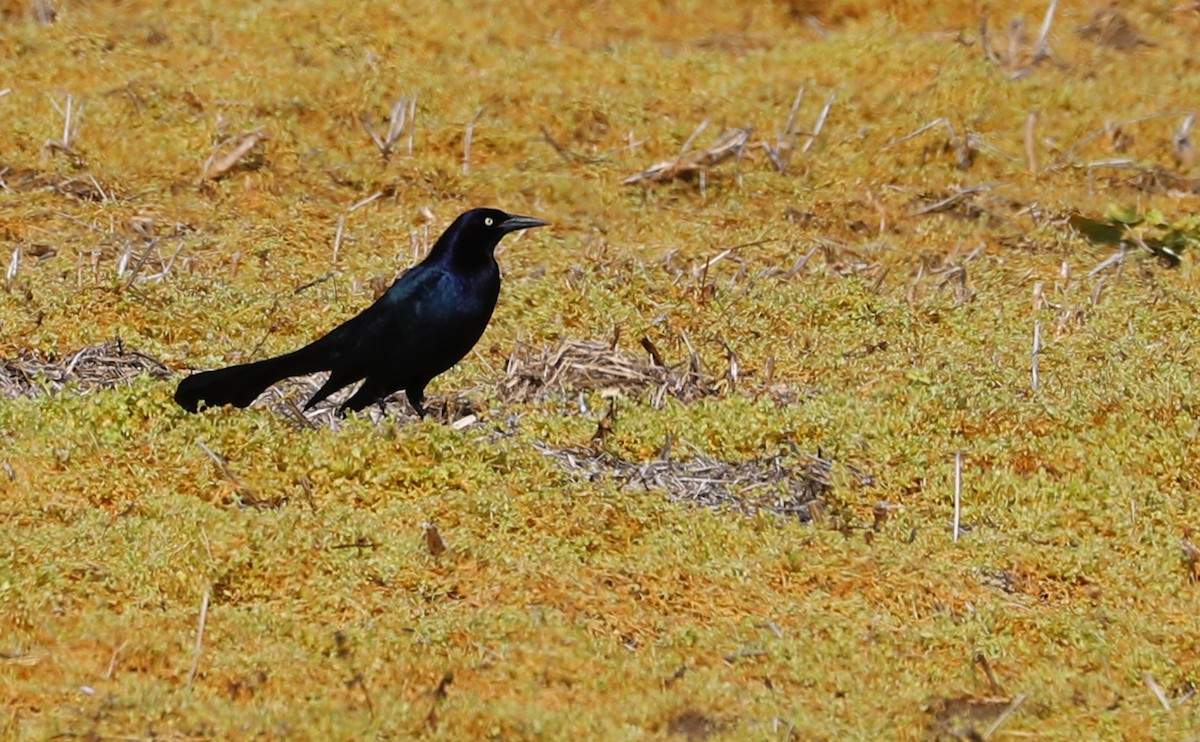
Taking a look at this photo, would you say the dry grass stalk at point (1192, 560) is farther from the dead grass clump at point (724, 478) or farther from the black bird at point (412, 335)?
the black bird at point (412, 335)

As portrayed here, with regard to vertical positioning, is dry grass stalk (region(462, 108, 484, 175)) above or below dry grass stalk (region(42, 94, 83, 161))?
below

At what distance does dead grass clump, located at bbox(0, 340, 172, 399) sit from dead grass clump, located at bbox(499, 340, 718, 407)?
1.45 meters

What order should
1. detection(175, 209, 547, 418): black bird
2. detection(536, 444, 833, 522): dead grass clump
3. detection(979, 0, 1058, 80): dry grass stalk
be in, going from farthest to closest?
detection(979, 0, 1058, 80): dry grass stalk, detection(175, 209, 547, 418): black bird, detection(536, 444, 833, 522): dead grass clump

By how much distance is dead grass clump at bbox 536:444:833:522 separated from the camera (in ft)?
23.3

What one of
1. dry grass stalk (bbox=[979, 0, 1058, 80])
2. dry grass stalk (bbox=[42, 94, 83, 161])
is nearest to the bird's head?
dry grass stalk (bbox=[42, 94, 83, 161])

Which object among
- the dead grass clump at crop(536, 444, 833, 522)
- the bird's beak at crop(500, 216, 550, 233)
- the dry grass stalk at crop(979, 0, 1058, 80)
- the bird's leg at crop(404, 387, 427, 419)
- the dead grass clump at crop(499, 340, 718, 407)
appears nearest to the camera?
the dead grass clump at crop(536, 444, 833, 522)

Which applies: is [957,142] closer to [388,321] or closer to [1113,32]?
[1113,32]

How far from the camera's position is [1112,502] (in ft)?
23.6

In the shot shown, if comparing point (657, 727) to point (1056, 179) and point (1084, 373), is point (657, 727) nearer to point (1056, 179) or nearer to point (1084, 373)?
point (1084, 373)

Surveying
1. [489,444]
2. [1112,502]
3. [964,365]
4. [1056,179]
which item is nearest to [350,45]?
[1056,179]

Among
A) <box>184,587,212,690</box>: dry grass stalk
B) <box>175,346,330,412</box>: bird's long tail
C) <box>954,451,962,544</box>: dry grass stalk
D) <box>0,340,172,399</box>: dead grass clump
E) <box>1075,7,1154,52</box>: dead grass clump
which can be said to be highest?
<box>184,587,212,690</box>: dry grass stalk

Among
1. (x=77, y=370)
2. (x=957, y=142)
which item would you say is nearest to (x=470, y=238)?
(x=77, y=370)

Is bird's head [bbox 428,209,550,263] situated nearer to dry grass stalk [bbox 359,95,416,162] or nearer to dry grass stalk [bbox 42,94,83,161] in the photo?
dry grass stalk [bbox 359,95,416,162]

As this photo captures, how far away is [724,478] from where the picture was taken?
7.28 meters
